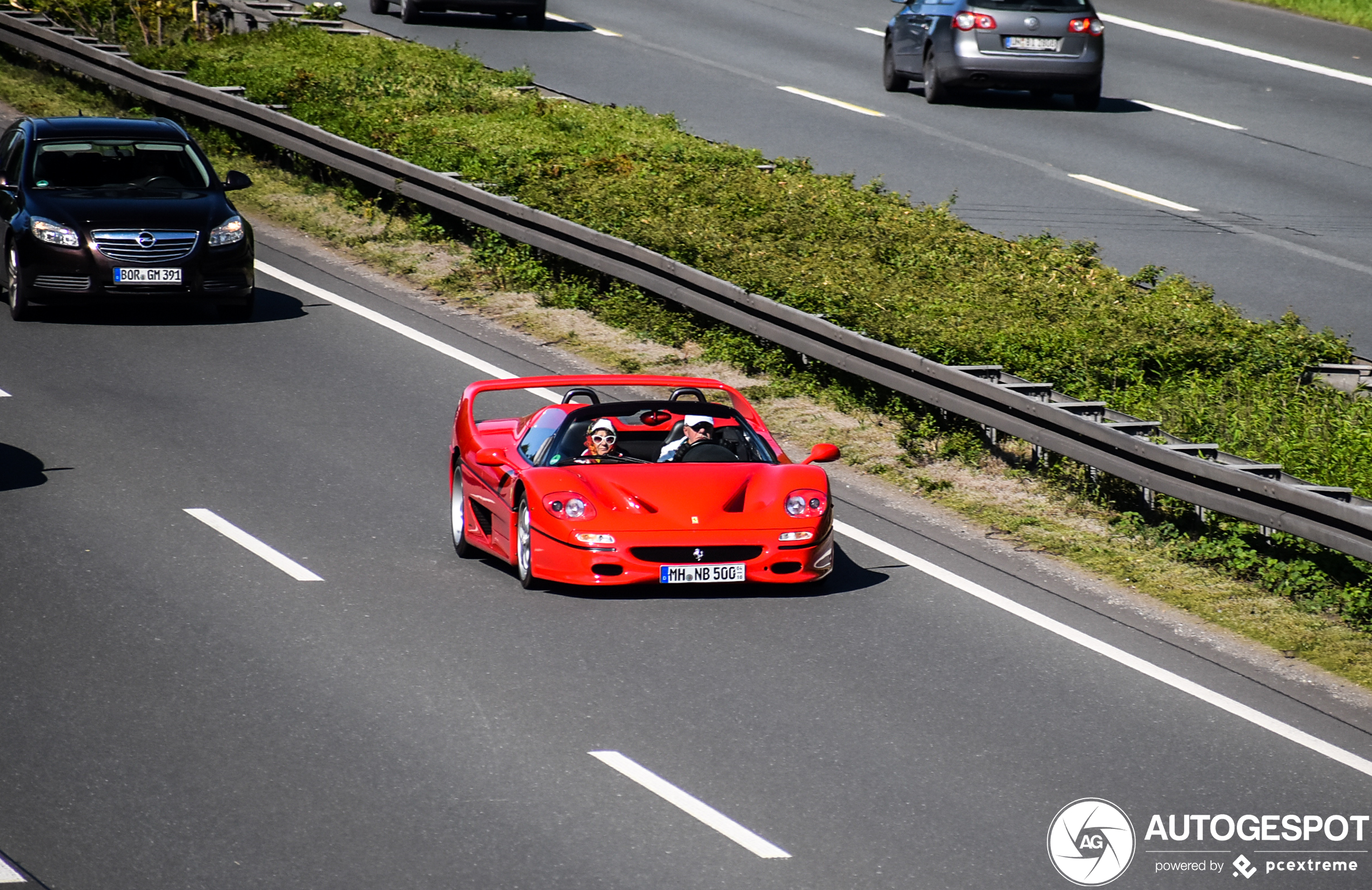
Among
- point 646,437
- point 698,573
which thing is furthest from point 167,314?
point 698,573

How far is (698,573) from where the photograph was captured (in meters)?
10.4

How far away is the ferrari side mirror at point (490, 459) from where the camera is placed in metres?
11.2

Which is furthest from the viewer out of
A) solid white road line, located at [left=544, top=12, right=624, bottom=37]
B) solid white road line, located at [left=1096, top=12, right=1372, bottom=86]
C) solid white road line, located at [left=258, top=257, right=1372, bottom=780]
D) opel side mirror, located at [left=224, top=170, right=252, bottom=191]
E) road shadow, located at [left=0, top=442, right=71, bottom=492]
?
solid white road line, located at [left=544, top=12, right=624, bottom=37]

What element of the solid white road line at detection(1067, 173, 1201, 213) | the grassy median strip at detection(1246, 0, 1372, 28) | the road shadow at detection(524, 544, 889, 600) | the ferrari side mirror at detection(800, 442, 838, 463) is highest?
the grassy median strip at detection(1246, 0, 1372, 28)

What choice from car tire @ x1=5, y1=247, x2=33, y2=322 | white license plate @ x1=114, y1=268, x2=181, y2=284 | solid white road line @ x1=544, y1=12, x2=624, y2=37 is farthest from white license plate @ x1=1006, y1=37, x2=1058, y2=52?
car tire @ x1=5, y1=247, x2=33, y2=322

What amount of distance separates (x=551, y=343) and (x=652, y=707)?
28.2ft

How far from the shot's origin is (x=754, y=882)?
6.98 m

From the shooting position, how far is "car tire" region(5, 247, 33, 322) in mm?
17312

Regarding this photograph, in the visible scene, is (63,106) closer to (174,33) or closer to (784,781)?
(174,33)

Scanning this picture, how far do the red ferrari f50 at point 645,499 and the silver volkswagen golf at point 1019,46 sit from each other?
55.6ft

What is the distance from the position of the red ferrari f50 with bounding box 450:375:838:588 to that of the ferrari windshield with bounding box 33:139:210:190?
25.9 feet

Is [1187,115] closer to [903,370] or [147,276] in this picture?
[903,370]

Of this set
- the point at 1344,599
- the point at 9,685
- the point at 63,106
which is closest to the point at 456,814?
the point at 9,685

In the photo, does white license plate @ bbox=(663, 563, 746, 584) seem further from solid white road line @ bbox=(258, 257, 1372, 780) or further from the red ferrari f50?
solid white road line @ bbox=(258, 257, 1372, 780)
